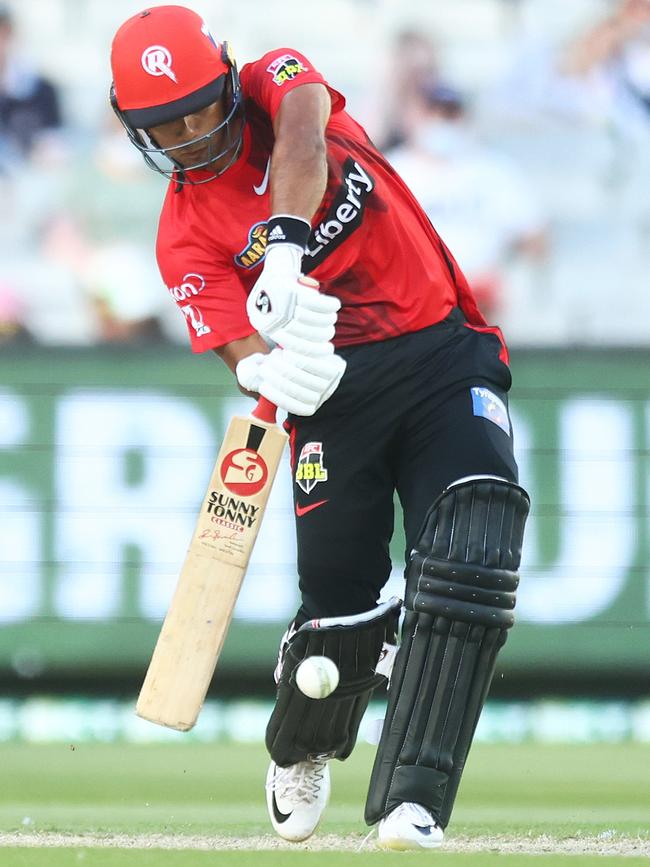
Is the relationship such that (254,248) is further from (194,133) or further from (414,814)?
(414,814)

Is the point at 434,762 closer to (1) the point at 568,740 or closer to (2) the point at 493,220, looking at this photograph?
(1) the point at 568,740

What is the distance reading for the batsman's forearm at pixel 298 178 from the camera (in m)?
2.57

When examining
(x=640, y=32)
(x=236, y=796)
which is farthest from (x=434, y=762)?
(x=640, y=32)

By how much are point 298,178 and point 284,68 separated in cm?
28

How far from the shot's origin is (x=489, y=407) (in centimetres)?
279

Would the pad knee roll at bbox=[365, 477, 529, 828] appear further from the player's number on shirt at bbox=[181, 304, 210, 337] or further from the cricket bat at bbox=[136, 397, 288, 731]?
the player's number on shirt at bbox=[181, 304, 210, 337]

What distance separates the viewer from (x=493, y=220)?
5.52 m

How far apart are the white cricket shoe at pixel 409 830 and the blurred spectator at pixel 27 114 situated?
11.5ft

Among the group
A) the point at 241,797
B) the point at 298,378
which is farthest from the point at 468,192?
the point at 298,378

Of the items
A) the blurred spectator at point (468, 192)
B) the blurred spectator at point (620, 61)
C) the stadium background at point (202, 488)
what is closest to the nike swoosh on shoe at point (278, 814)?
the stadium background at point (202, 488)

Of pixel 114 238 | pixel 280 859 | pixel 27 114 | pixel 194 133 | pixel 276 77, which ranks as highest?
pixel 27 114

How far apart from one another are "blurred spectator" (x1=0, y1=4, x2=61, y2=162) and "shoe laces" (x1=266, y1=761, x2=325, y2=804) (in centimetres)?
297

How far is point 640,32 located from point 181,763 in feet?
9.73

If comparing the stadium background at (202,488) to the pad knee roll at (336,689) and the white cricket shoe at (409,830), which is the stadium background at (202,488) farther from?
the white cricket shoe at (409,830)
